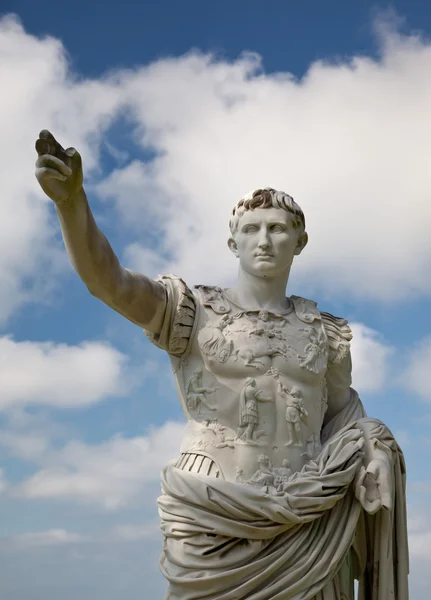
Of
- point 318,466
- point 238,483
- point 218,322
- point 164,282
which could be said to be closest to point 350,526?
point 318,466

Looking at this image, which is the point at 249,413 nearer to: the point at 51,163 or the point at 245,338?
the point at 245,338

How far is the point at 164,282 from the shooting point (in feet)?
23.8

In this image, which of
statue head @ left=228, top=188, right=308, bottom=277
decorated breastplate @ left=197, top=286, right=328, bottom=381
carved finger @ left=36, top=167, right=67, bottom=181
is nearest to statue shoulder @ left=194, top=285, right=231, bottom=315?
decorated breastplate @ left=197, top=286, right=328, bottom=381

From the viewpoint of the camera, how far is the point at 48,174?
6.12 metres

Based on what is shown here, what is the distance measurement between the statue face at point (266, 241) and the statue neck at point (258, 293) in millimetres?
70

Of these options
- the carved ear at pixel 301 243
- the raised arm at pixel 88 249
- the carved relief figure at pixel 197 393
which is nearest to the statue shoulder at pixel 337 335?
the carved ear at pixel 301 243

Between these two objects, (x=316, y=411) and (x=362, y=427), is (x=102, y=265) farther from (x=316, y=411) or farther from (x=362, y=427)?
(x=362, y=427)

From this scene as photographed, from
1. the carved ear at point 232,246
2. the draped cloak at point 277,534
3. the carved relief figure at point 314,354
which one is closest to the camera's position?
the draped cloak at point 277,534

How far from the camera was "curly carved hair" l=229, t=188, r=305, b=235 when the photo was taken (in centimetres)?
734

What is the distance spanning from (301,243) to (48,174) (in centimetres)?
248

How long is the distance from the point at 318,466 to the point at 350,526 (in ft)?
1.72

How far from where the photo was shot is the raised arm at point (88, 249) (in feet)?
20.1

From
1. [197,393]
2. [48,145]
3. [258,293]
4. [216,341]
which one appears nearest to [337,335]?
[258,293]

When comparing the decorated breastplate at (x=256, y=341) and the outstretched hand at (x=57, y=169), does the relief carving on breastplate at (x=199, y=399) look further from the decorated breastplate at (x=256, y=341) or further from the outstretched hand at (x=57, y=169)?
the outstretched hand at (x=57, y=169)
